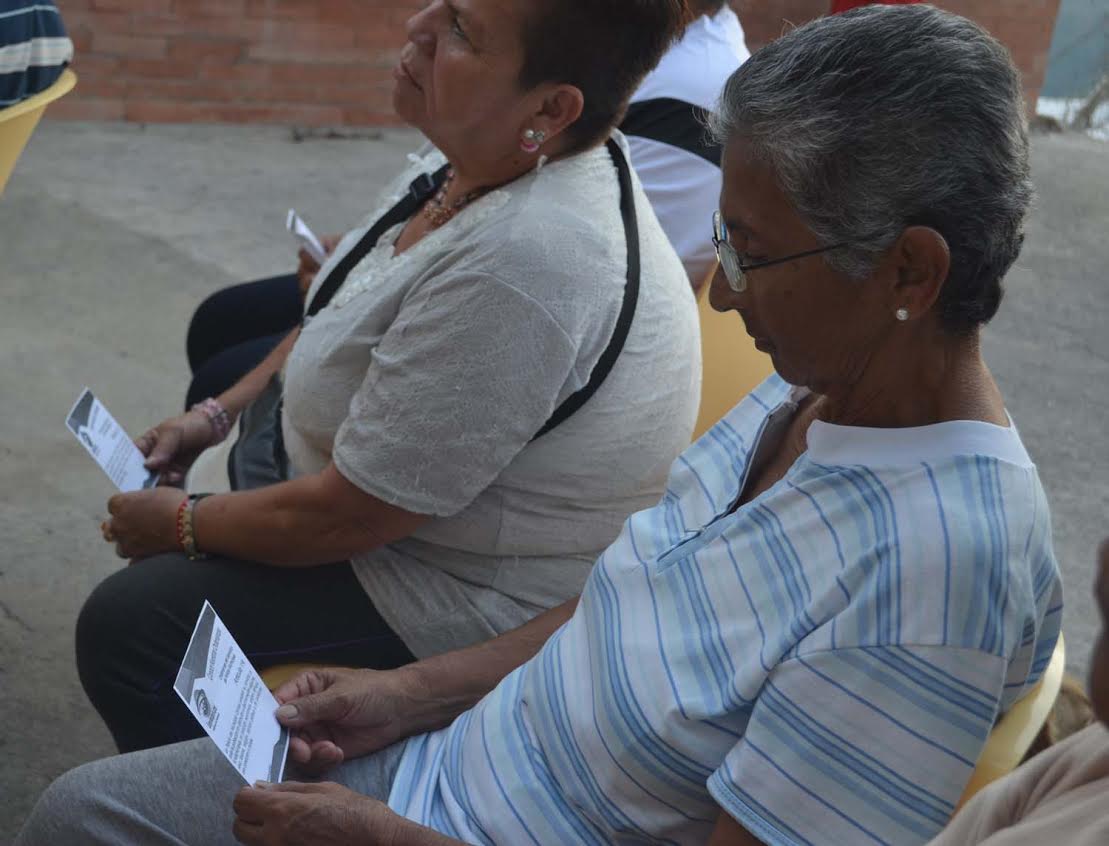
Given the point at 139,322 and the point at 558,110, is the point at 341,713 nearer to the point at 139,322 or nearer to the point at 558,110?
the point at 558,110

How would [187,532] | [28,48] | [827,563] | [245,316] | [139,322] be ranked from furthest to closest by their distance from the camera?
[139,322] → [245,316] → [28,48] → [187,532] → [827,563]

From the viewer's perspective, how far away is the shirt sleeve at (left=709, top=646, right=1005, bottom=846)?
1251mm

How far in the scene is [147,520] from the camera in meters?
2.09

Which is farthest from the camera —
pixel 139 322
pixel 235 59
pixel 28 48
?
pixel 235 59

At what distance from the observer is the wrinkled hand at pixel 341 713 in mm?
1732

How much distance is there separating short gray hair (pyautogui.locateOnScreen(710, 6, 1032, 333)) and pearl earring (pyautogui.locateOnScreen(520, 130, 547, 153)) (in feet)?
1.98

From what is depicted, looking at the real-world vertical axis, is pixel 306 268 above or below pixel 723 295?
below

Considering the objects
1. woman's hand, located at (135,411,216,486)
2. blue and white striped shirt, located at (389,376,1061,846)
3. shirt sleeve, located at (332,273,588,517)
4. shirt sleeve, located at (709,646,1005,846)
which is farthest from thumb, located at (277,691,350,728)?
woman's hand, located at (135,411,216,486)

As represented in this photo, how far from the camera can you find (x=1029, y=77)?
27.4ft

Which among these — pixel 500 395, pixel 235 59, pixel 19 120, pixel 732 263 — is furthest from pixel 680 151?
pixel 235 59

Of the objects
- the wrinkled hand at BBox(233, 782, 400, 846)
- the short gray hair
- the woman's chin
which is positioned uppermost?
the short gray hair

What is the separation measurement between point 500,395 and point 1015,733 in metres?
0.76

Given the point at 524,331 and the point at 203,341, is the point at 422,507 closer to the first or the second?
the point at 524,331

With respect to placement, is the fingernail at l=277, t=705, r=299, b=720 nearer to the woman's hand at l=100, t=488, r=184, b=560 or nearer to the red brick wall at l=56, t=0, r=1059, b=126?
the woman's hand at l=100, t=488, r=184, b=560
